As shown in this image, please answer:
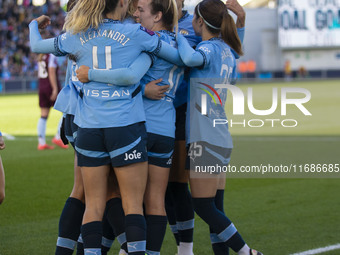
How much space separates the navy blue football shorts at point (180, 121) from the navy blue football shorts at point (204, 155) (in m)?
0.21

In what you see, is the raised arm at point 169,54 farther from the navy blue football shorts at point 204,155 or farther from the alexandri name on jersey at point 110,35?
the navy blue football shorts at point 204,155

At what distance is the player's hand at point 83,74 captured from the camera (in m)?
3.91

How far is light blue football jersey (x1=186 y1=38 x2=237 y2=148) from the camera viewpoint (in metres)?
4.34

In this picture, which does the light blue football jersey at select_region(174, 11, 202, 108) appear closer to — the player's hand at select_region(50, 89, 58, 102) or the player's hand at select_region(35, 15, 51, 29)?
the player's hand at select_region(35, 15, 51, 29)

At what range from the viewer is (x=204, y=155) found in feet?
14.3

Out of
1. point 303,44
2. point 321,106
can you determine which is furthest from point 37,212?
point 303,44

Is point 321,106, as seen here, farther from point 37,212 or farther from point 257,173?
point 37,212

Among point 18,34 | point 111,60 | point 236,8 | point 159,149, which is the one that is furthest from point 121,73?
point 18,34

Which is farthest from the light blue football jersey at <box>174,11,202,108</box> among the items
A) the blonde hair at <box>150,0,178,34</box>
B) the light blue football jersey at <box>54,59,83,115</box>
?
the light blue football jersey at <box>54,59,83,115</box>

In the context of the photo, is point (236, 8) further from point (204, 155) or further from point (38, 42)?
point (38, 42)

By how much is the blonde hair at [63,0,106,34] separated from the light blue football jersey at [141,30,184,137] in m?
0.48

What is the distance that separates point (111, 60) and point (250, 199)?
12.6ft

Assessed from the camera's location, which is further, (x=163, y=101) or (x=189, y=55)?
(x=163, y=101)

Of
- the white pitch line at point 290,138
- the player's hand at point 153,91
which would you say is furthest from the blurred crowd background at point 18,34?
the player's hand at point 153,91
